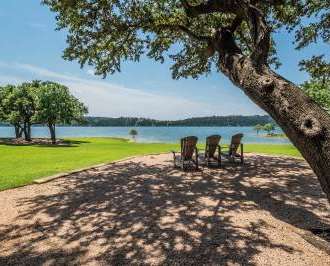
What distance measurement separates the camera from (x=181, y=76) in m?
22.0

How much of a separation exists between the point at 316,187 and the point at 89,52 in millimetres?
11768

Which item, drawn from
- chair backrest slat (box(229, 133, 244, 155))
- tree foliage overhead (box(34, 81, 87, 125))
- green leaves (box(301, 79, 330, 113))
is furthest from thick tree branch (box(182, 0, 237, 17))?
tree foliage overhead (box(34, 81, 87, 125))

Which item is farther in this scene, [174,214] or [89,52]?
[89,52]

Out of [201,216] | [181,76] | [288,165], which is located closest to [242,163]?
[288,165]

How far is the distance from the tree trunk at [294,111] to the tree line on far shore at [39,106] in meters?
43.0

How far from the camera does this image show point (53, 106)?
45938 mm

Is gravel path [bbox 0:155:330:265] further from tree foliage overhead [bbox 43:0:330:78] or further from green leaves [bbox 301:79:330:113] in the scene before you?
green leaves [bbox 301:79:330:113]

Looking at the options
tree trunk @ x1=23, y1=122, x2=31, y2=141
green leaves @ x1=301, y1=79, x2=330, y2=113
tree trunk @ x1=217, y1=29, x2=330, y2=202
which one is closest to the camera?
tree trunk @ x1=217, y1=29, x2=330, y2=202

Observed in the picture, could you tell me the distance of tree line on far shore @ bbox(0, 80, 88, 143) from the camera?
151ft

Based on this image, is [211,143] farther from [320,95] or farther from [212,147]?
[320,95]

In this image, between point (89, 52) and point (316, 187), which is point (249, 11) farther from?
point (89, 52)

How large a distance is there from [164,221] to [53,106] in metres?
A: 41.7

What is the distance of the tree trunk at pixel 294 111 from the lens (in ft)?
17.6

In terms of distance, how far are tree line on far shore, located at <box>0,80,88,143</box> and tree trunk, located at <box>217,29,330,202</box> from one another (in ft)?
141
